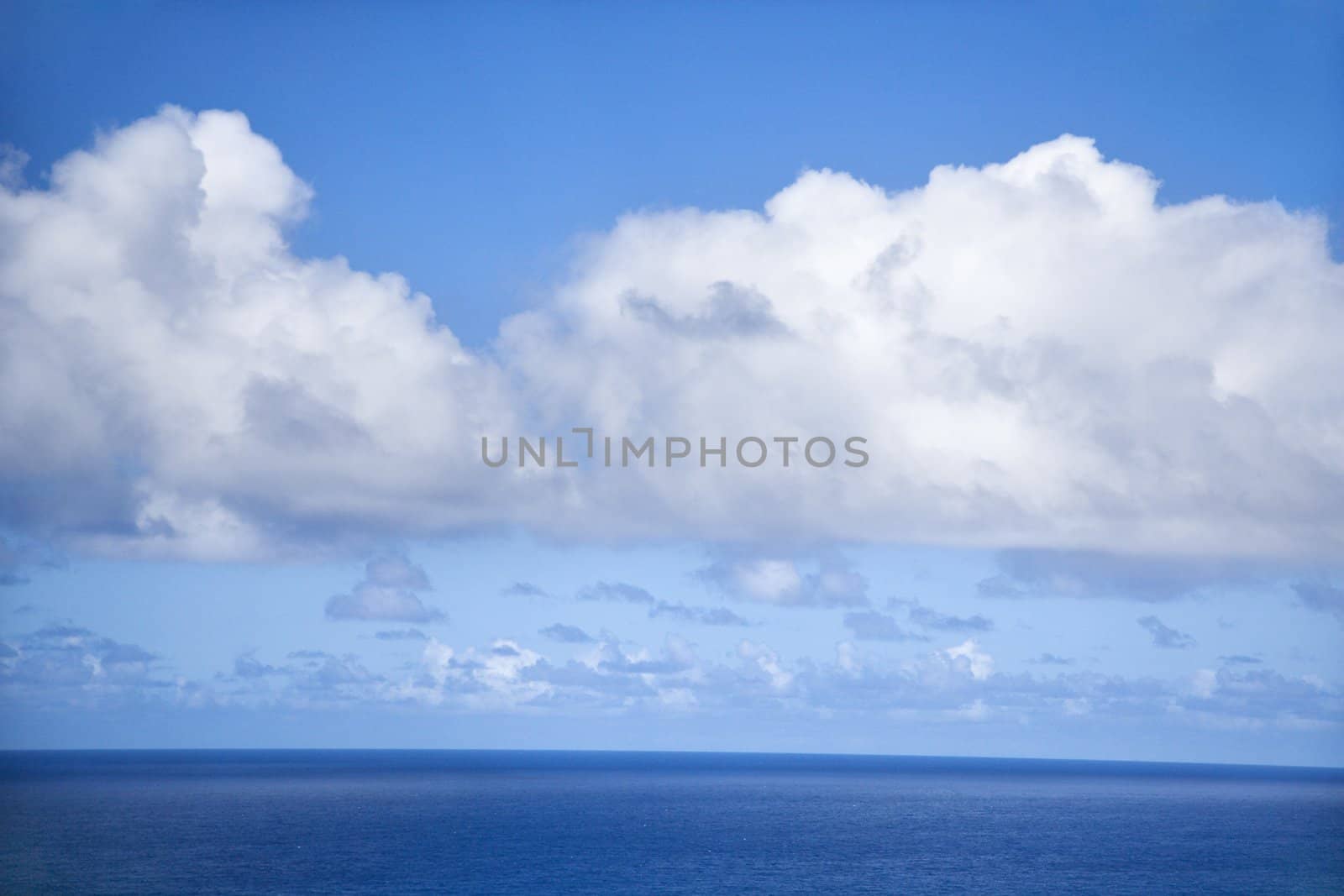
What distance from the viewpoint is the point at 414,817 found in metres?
130

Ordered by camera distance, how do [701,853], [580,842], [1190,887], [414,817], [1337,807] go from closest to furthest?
[1190,887] → [701,853] → [580,842] → [414,817] → [1337,807]

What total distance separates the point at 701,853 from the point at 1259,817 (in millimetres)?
102813

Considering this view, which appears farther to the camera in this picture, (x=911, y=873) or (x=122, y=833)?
(x=122, y=833)

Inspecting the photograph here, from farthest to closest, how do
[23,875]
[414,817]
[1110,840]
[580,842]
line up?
[414,817] < [1110,840] < [580,842] < [23,875]

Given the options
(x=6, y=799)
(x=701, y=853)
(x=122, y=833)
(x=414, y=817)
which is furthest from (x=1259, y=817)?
(x=6, y=799)

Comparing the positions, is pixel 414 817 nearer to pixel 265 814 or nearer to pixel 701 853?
pixel 265 814

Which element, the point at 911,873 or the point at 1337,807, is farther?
the point at 1337,807

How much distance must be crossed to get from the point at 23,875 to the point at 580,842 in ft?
149

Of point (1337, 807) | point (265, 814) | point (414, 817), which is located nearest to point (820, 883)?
point (414, 817)

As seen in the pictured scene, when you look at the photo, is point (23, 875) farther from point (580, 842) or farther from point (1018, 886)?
point (1018, 886)

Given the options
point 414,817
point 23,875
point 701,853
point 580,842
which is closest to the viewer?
point 23,875

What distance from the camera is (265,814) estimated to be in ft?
436

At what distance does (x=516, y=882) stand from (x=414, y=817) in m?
53.0

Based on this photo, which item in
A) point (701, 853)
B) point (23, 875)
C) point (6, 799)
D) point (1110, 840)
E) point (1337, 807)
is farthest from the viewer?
point (1337, 807)
